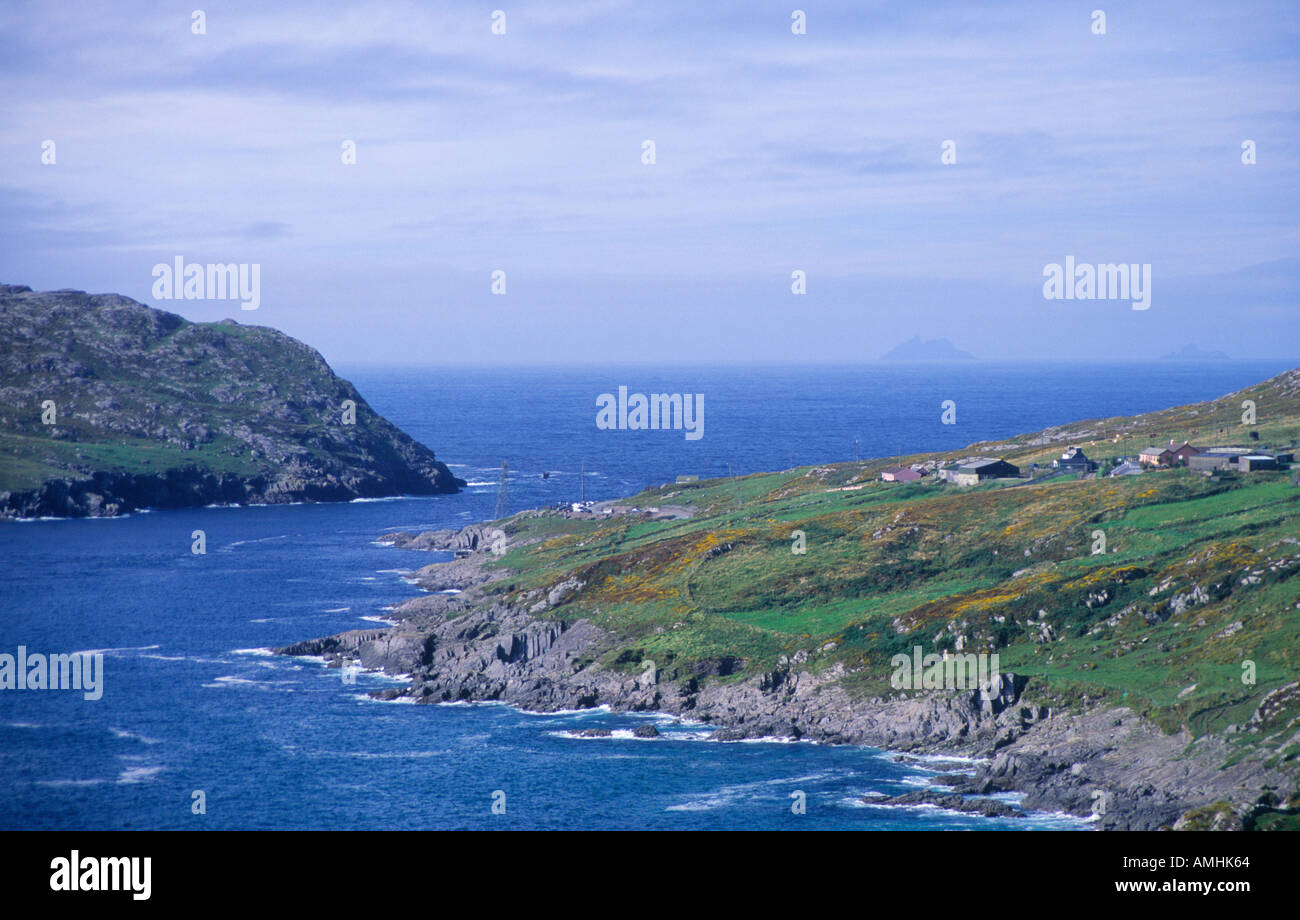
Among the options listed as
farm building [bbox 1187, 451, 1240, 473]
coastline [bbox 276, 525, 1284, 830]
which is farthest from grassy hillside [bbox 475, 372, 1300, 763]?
farm building [bbox 1187, 451, 1240, 473]

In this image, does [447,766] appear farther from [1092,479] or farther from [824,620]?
[1092,479]

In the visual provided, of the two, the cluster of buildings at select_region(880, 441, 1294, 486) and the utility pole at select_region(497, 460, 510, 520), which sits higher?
the cluster of buildings at select_region(880, 441, 1294, 486)

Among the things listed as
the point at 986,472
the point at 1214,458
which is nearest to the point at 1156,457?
the point at 1214,458

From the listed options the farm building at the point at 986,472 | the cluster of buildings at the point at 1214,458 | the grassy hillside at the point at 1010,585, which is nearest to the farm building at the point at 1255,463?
the cluster of buildings at the point at 1214,458

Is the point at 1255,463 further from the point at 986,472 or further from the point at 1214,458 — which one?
the point at 986,472

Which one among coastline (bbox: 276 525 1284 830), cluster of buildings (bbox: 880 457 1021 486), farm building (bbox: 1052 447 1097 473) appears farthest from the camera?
cluster of buildings (bbox: 880 457 1021 486)

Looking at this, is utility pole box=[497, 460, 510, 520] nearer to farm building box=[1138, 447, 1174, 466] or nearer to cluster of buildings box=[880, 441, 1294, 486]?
cluster of buildings box=[880, 441, 1294, 486]

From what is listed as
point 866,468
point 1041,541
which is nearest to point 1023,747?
point 1041,541
